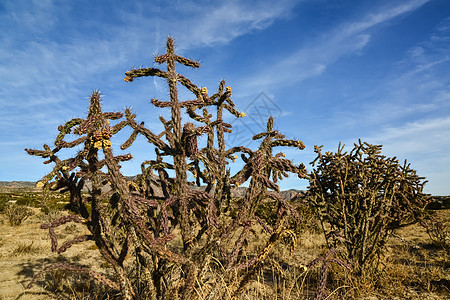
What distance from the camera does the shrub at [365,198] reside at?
207 inches

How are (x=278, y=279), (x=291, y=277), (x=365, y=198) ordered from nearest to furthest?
(x=365, y=198) < (x=291, y=277) < (x=278, y=279)

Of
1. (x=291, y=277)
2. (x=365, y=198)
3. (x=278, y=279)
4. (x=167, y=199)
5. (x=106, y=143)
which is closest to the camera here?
(x=106, y=143)

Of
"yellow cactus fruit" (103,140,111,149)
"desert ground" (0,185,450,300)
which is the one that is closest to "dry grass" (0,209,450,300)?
"desert ground" (0,185,450,300)

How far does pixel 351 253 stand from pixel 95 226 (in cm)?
474

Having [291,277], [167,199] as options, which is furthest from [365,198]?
[167,199]

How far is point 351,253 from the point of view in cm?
545

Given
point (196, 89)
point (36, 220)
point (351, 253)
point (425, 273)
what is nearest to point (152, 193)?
point (196, 89)

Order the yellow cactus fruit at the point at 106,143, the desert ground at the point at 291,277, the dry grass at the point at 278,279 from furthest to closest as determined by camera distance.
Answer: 1. the desert ground at the point at 291,277
2. the dry grass at the point at 278,279
3. the yellow cactus fruit at the point at 106,143

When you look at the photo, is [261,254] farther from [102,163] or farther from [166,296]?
[102,163]

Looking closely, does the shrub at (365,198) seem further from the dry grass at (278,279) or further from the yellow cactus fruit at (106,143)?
the yellow cactus fruit at (106,143)

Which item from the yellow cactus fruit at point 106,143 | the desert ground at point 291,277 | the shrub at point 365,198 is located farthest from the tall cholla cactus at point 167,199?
the shrub at point 365,198

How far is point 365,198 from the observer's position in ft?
17.2

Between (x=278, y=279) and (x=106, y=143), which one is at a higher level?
(x=106, y=143)

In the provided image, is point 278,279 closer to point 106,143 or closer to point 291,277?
point 291,277
